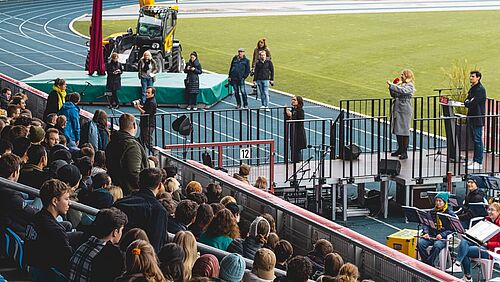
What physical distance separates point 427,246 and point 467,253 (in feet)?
2.65

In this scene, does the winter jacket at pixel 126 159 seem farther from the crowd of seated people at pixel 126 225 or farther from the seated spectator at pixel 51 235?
the seated spectator at pixel 51 235

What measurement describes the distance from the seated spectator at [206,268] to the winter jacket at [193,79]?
20.6 meters

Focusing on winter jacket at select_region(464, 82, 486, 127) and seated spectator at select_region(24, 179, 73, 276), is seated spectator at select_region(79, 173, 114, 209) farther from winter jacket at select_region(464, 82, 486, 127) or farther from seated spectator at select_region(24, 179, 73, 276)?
winter jacket at select_region(464, 82, 486, 127)

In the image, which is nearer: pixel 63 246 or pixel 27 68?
pixel 63 246

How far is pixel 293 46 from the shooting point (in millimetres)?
43906

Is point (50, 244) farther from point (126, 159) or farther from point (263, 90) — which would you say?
point (263, 90)

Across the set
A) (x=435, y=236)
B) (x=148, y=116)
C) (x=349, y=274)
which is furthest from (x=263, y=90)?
(x=349, y=274)

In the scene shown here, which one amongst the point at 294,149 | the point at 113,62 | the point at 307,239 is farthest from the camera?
the point at 113,62

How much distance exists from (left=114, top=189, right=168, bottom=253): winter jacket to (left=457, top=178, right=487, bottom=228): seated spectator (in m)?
8.42

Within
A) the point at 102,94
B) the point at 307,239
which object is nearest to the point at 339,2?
the point at 102,94

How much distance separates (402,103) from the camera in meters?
20.4

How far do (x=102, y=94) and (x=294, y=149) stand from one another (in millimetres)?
11427

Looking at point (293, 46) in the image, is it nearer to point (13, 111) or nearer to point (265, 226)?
point (13, 111)

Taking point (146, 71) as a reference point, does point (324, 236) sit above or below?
above
